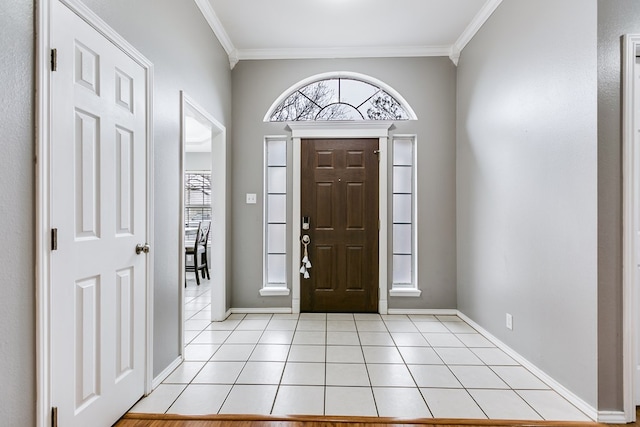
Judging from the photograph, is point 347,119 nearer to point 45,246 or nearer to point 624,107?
point 624,107

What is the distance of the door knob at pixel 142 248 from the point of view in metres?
1.97

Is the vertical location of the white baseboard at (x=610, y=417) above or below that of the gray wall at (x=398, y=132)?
below

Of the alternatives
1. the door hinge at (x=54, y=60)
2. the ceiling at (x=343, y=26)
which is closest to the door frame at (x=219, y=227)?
the ceiling at (x=343, y=26)

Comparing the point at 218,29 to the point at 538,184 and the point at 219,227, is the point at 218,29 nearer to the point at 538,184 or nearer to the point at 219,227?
the point at 219,227

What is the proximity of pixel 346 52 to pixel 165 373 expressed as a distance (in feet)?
11.2

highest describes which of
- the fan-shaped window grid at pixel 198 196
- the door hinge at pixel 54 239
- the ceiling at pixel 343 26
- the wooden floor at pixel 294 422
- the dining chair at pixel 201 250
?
the ceiling at pixel 343 26

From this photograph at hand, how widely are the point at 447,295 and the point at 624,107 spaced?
2443mm

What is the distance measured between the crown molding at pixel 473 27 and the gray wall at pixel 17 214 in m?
3.14

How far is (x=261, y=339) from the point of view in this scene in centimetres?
302

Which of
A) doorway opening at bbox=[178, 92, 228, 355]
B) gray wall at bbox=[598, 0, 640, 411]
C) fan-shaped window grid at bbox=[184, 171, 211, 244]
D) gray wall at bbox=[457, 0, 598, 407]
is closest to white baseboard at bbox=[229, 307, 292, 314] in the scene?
doorway opening at bbox=[178, 92, 228, 355]

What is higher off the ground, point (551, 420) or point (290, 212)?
point (290, 212)

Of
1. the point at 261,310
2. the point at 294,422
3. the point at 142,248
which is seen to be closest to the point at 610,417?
the point at 294,422

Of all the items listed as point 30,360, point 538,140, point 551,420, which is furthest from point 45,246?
point 538,140

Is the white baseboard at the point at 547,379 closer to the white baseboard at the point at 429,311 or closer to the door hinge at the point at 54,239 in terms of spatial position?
the white baseboard at the point at 429,311
